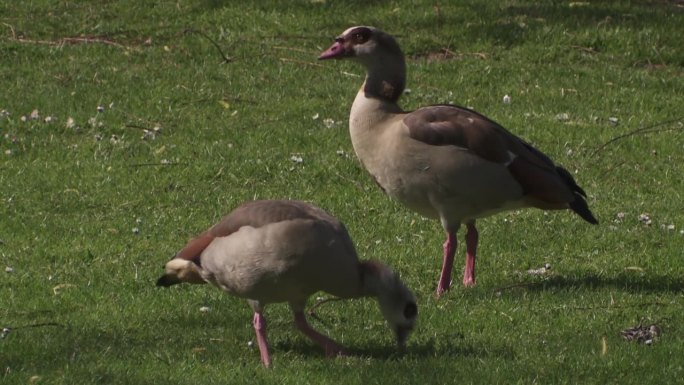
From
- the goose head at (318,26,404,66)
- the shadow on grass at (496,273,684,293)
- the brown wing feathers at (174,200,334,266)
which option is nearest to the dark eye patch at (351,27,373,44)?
the goose head at (318,26,404,66)

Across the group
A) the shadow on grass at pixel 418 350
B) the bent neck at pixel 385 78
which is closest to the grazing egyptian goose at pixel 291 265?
the shadow on grass at pixel 418 350

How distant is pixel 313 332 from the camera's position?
7.43 m

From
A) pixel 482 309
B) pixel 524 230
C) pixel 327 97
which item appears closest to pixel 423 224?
pixel 524 230

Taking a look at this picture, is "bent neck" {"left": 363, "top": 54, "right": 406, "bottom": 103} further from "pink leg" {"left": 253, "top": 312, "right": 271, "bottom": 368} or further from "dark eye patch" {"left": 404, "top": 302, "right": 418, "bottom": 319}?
"pink leg" {"left": 253, "top": 312, "right": 271, "bottom": 368}

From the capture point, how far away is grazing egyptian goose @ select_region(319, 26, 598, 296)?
343 inches

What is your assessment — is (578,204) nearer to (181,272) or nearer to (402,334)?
(402,334)

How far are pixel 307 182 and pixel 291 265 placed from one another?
452 centimetres

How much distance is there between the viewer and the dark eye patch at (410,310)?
289 inches

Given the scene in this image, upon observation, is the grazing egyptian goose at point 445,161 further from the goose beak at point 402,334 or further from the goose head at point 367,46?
the goose beak at point 402,334

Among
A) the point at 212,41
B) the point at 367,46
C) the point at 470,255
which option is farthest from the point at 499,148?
the point at 212,41

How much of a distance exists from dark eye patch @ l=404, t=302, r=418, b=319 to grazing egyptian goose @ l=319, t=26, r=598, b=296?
4.92 ft

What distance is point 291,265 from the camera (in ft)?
23.1

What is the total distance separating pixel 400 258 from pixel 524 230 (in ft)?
3.90

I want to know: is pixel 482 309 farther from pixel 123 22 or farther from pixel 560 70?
pixel 123 22
